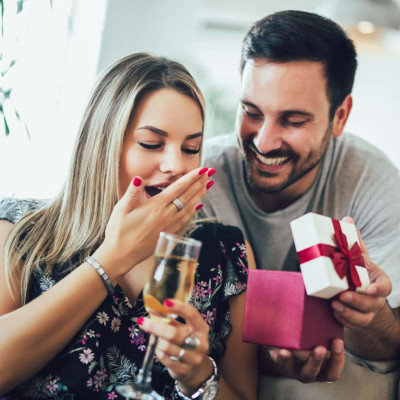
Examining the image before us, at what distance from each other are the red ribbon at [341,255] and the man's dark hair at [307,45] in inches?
38.2

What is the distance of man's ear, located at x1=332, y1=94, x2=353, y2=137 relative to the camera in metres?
2.45

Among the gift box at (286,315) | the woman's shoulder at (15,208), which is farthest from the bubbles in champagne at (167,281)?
the woman's shoulder at (15,208)

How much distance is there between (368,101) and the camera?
22.4ft

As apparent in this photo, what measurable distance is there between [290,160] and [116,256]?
105cm

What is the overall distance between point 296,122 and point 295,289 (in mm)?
921

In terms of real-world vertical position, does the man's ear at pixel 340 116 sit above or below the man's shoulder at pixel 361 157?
above

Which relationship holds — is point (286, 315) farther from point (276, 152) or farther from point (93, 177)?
point (276, 152)

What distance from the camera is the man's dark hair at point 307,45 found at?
7.24ft

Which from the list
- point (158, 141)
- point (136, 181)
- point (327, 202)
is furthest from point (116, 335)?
point (327, 202)

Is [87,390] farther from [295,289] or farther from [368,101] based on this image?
[368,101]

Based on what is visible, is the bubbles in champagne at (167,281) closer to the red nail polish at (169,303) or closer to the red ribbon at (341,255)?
the red nail polish at (169,303)

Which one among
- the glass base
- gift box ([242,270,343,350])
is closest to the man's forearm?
gift box ([242,270,343,350])

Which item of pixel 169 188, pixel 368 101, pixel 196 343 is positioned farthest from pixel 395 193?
pixel 368 101

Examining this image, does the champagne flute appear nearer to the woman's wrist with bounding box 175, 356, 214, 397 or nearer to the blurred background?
the woman's wrist with bounding box 175, 356, 214, 397
